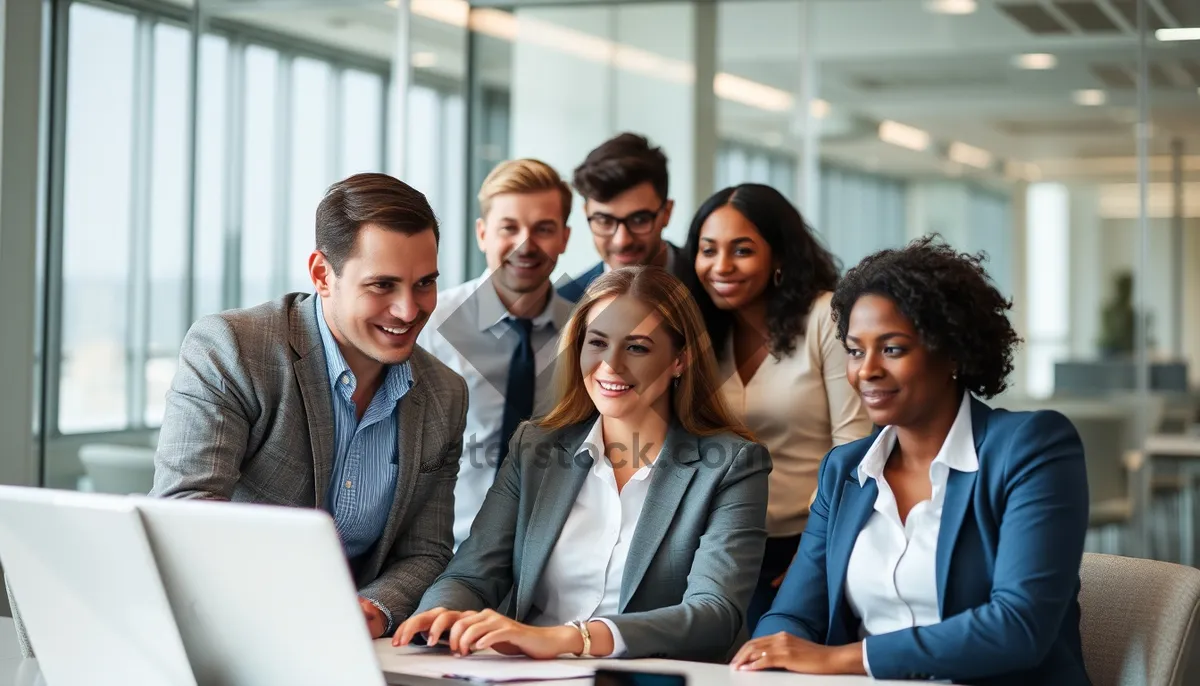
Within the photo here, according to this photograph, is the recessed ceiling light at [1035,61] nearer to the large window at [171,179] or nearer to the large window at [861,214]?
the large window at [861,214]

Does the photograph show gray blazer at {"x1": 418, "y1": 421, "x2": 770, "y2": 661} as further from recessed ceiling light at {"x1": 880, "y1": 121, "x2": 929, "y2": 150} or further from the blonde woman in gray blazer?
recessed ceiling light at {"x1": 880, "y1": 121, "x2": 929, "y2": 150}

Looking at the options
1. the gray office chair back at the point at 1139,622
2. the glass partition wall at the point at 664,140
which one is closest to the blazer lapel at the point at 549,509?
the gray office chair back at the point at 1139,622

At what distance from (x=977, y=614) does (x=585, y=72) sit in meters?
3.85

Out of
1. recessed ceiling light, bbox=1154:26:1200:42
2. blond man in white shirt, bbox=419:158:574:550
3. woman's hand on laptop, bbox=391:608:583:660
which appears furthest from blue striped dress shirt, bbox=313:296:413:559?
recessed ceiling light, bbox=1154:26:1200:42

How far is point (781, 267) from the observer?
112 inches

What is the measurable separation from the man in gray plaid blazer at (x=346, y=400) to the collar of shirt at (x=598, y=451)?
30 cm

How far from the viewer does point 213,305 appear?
5.79m

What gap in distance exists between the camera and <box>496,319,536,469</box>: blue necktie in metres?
3.10

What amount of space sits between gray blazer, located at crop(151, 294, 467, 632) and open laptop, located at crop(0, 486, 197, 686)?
1.30 feet

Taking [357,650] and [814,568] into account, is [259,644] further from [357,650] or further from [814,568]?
[814,568]

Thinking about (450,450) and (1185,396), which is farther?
(1185,396)

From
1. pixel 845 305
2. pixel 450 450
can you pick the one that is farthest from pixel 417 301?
pixel 845 305

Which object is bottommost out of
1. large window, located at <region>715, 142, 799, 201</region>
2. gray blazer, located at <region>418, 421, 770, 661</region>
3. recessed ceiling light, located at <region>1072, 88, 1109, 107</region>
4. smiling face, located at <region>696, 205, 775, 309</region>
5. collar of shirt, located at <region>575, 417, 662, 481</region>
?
gray blazer, located at <region>418, 421, 770, 661</region>

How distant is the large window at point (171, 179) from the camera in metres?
5.56
